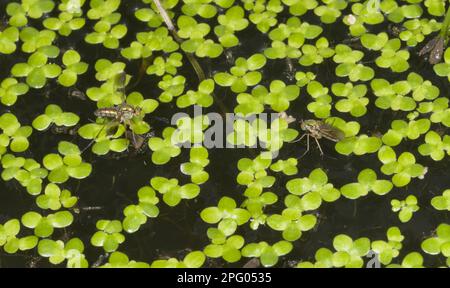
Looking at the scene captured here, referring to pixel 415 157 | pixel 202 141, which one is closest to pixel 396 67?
pixel 415 157

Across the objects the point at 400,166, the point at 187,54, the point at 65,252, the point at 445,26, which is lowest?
the point at 65,252

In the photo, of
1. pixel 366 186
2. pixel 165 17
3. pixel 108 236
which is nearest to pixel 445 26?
pixel 366 186

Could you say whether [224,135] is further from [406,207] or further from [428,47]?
[428,47]

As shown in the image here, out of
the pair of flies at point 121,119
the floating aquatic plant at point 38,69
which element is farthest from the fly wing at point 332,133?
the floating aquatic plant at point 38,69

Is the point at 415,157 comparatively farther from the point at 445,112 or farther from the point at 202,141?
the point at 202,141

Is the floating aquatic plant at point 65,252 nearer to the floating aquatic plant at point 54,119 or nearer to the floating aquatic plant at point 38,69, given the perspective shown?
the floating aquatic plant at point 54,119

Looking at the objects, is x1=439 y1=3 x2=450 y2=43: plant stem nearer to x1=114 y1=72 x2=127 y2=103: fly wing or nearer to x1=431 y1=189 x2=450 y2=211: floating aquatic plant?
x1=431 y1=189 x2=450 y2=211: floating aquatic plant

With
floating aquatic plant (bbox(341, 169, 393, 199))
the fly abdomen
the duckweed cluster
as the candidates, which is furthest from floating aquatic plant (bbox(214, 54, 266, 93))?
floating aquatic plant (bbox(341, 169, 393, 199))

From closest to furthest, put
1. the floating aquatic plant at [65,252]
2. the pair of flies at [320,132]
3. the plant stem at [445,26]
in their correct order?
the floating aquatic plant at [65,252] < the pair of flies at [320,132] < the plant stem at [445,26]
